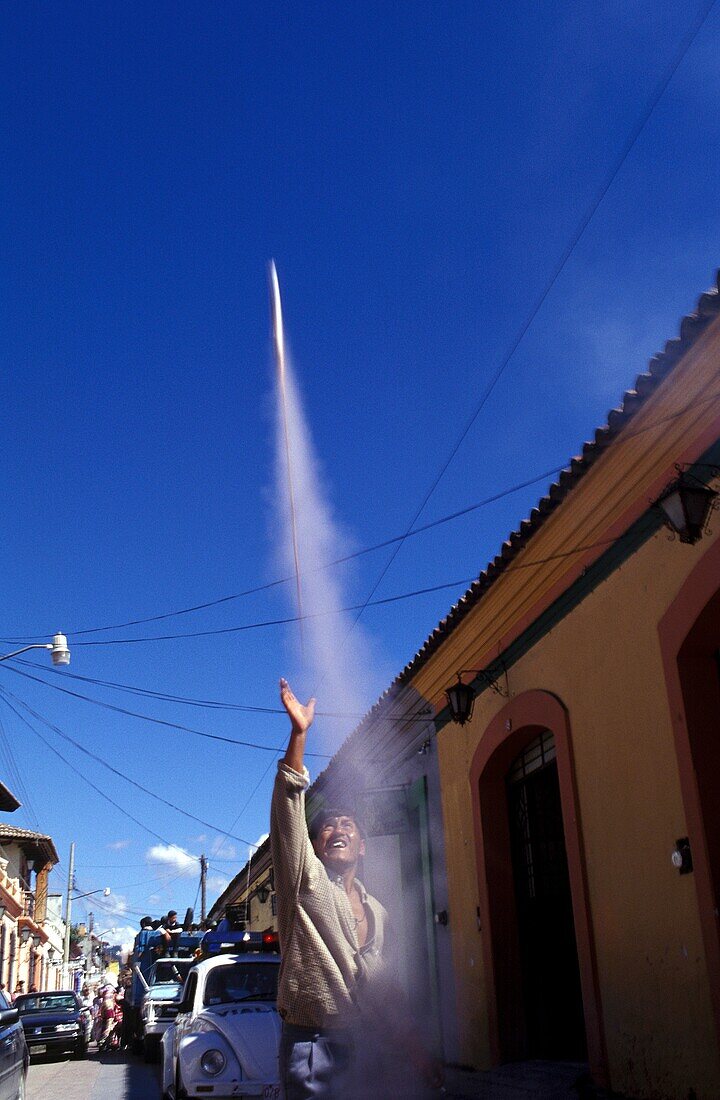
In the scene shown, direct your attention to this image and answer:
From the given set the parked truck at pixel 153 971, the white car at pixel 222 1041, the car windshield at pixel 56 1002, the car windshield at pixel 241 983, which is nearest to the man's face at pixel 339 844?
the white car at pixel 222 1041

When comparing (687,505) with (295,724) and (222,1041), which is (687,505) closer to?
(295,724)

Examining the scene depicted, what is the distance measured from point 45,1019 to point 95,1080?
21.7ft

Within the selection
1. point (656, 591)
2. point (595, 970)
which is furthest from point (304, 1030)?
point (595, 970)

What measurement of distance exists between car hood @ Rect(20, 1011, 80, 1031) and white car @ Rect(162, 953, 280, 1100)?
1207 cm

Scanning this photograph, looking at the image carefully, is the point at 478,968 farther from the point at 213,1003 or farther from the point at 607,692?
the point at 607,692

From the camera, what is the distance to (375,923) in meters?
3.63

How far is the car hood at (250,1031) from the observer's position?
8312 millimetres

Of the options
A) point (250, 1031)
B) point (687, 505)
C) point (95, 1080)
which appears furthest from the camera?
point (95, 1080)

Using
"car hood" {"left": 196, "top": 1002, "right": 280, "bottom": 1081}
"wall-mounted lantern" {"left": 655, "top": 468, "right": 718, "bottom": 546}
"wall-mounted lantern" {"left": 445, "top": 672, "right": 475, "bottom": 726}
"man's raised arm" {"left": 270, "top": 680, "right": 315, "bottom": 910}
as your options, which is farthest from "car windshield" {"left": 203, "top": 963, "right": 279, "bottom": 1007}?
"man's raised arm" {"left": 270, "top": 680, "right": 315, "bottom": 910}

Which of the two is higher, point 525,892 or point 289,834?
point 525,892

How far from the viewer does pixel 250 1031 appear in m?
8.62

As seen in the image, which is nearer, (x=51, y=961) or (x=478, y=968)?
(x=478, y=968)

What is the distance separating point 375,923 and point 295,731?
0.80 meters

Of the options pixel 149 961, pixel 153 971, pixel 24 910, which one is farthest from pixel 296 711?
pixel 24 910
